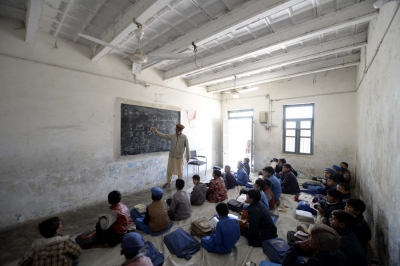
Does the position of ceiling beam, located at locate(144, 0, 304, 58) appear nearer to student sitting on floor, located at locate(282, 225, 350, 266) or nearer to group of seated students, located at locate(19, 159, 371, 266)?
group of seated students, located at locate(19, 159, 371, 266)

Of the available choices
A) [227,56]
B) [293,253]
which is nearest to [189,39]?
[227,56]

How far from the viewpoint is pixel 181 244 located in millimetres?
2291

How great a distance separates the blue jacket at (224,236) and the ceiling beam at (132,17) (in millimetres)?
2796

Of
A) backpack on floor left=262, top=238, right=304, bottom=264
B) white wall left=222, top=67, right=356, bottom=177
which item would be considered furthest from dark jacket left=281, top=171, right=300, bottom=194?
backpack on floor left=262, top=238, right=304, bottom=264

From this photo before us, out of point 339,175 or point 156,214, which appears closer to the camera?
point 156,214

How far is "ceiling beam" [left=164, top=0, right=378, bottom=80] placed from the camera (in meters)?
2.48

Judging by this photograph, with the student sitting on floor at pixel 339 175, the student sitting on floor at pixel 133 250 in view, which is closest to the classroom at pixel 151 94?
the student sitting on floor at pixel 339 175

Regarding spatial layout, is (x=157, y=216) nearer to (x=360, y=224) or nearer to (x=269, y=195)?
(x=269, y=195)

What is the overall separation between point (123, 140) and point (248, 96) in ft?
16.1

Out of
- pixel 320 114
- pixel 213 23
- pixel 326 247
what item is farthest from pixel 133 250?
pixel 320 114

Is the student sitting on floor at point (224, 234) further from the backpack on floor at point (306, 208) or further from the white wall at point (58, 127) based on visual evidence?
the white wall at point (58, 127)

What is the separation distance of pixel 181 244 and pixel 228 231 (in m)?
0.65

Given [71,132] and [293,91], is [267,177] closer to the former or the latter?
[293,91]

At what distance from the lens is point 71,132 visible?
354cm
